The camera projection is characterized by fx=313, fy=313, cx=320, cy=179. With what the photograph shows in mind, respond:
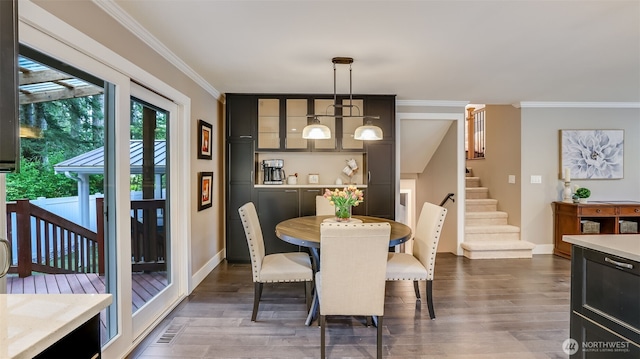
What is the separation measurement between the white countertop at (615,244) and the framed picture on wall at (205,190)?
133 inches

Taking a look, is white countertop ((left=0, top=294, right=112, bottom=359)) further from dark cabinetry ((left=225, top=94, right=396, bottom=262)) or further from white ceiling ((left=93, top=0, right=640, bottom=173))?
dark cabinetry ((left=225, top=94, right=396, bottom=262))

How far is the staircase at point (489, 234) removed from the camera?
4676mm

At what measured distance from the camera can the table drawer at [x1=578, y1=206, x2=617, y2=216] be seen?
4.38m

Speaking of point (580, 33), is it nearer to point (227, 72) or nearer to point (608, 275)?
point (608, 275)

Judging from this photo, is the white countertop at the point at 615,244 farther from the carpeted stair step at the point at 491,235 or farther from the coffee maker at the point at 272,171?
the coffee maker at the point at 272,171

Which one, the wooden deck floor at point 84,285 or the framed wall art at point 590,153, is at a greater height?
the framed wall art at point 590,153

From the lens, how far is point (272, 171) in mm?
4551

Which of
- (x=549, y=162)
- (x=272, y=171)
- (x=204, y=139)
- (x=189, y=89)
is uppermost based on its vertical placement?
(x=189, y=89)

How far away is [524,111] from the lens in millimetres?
4879

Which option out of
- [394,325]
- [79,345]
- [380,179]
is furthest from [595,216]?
[79,345]

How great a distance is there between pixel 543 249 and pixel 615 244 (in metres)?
3.80

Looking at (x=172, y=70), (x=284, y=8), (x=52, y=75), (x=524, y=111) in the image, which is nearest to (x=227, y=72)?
(x=172, y=70)

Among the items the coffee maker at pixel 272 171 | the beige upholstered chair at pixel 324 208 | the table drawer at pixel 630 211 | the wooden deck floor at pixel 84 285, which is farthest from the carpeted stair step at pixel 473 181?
the wooden deck floor at pixel 84 285

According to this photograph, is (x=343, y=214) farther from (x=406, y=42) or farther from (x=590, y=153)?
(x=590, y=153)
